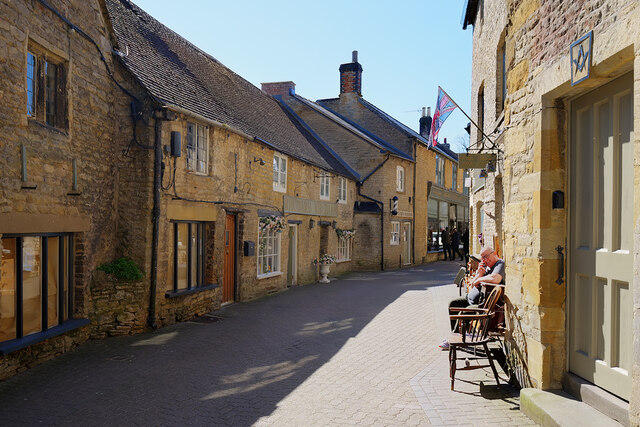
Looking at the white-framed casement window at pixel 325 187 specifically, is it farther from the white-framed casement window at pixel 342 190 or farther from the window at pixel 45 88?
the window at pixel 45 88

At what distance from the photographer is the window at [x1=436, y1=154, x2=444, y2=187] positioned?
1173 inches

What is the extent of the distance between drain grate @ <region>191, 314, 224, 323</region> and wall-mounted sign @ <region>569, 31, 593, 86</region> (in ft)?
26.8

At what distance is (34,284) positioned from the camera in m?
7.10

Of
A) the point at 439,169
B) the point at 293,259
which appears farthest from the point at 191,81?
the point at 439,169

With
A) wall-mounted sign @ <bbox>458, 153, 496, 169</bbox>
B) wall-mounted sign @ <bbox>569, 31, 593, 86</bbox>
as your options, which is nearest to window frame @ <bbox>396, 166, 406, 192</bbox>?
wall-mounted sign @ <bbox>458, 153, 496, 169</bbox>

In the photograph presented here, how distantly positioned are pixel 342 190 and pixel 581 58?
1688 cm

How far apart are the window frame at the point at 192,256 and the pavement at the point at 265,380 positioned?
81 centimetres

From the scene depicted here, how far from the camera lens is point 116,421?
16.4ft

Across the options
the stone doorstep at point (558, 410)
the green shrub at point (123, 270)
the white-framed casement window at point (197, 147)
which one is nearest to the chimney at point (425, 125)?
the white-framed casement window at point (197, 147)

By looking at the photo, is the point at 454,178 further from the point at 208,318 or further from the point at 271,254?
the point at 208,318

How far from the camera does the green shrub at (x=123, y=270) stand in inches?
344

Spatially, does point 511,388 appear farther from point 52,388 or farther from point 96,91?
point 96,91

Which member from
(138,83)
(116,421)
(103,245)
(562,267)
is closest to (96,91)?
(138,83)

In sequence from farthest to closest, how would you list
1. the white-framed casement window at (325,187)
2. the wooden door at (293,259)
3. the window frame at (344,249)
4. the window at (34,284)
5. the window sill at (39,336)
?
the window frame at (344,249) → the white-framed casement window at (325,187) → the wooden door at (293,259) → the window at (34,284) → the window sill at (39,336)
